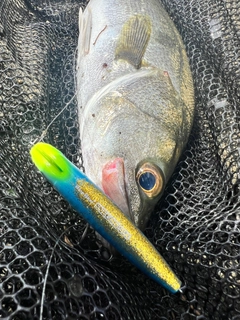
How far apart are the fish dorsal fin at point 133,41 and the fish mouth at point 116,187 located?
37.4 inches

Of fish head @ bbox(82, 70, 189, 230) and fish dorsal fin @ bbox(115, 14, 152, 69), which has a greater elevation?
fish dorsal fin @ bbox(115, 14, 152, 69)

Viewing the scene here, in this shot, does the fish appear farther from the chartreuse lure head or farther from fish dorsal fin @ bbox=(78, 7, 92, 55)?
the chartreuse lure head

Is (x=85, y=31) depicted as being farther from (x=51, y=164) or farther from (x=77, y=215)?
(x=51, y=164)

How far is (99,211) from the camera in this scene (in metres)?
1.62

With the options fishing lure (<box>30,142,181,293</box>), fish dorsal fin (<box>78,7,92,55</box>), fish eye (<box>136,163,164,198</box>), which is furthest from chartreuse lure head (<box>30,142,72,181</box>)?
fish dorsal fin (<box>78,7,92,55</box>)

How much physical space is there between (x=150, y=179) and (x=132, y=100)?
584 mm

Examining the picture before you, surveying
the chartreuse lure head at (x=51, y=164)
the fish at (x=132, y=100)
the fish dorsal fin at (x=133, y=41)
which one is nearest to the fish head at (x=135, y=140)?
the fish at (x=132, y=100)

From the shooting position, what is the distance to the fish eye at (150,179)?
2.04 m

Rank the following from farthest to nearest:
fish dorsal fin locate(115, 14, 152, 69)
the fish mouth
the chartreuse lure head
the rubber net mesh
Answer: fish dorsal fin locate(115, 14, 152, 69)
the fish mouth
the chartreuse lure head
the rubber net mesh

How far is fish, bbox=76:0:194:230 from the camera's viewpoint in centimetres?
203

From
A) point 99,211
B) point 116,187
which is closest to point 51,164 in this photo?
point 99,211

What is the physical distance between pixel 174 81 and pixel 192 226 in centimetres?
107

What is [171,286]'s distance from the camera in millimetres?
1628

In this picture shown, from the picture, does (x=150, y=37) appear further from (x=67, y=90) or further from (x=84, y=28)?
(x=67, y=90)
